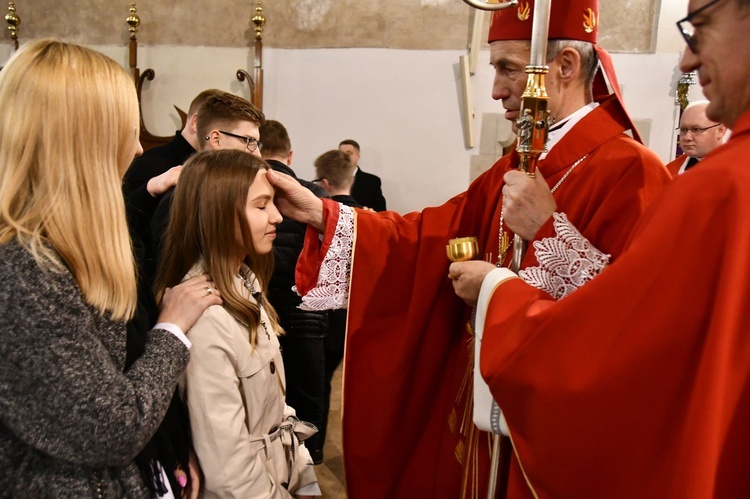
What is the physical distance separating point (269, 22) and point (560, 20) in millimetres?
5243

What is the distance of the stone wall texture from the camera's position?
20.7ft

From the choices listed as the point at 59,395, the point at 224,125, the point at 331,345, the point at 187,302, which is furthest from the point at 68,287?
the point at 331,345

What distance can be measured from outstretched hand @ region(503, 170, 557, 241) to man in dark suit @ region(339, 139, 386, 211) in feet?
15.3

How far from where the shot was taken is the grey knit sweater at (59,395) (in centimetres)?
106

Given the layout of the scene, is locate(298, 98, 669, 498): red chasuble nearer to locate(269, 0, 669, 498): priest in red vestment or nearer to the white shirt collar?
locate(269, 0, 669, 498): priest in red vestment

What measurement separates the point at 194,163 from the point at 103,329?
830mm

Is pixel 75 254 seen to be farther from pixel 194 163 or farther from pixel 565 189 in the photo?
pixel 565 189

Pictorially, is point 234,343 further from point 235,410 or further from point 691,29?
point 691,29

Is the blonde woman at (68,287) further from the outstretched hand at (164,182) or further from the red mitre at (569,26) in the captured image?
the outstretched hand at (164,182)

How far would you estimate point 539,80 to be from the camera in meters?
1.49

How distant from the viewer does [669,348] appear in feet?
3.29

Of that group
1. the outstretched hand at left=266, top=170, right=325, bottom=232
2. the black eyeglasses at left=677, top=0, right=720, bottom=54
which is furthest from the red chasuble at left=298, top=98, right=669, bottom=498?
the black eyeglasses at left=677, top=0, right=720, bottom=54

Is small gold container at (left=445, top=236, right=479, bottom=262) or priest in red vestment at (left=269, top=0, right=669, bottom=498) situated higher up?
small gold container at (left=445, top=236, right=479, bottom=262)

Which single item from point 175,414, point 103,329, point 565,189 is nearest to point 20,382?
point 103,329
